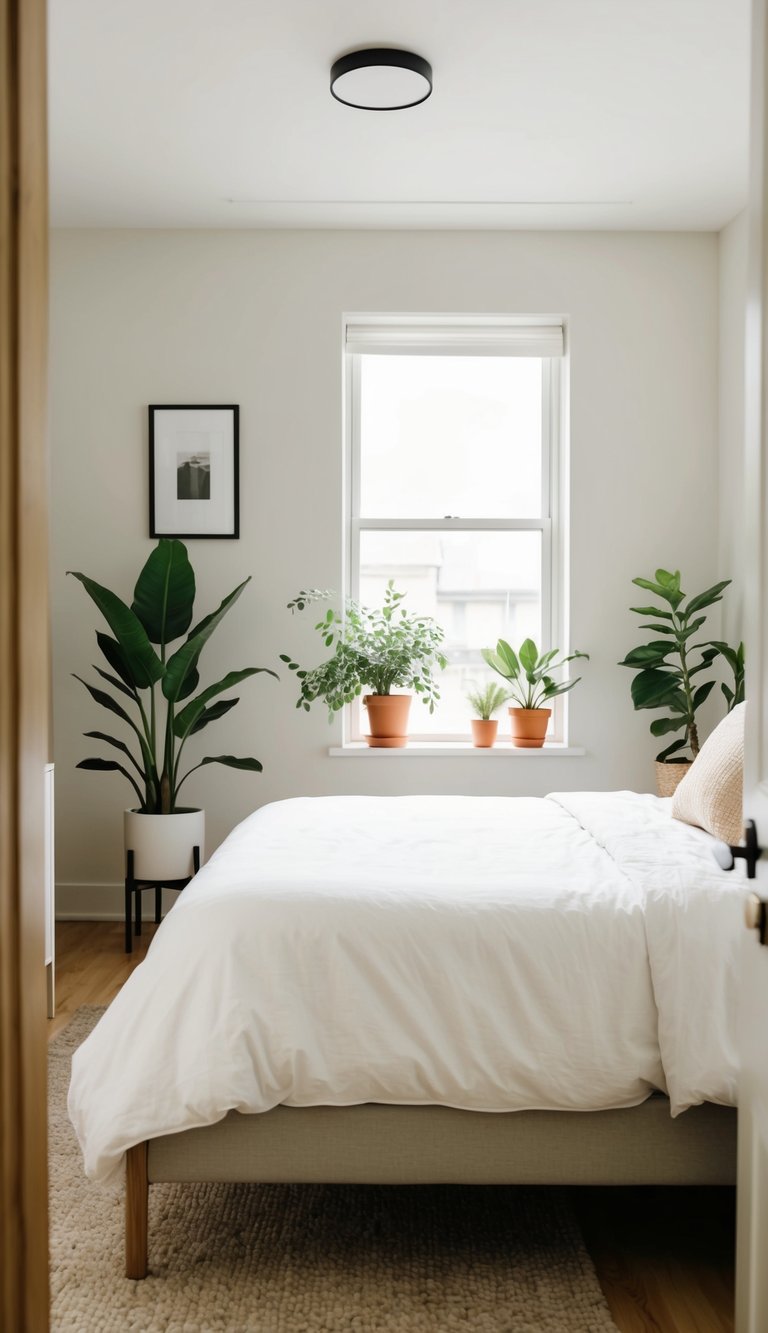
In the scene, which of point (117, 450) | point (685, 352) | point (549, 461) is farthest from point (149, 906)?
point (685, 352)

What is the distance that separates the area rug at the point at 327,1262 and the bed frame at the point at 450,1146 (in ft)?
0.65

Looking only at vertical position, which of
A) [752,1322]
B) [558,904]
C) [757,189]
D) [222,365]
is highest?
[222,365]

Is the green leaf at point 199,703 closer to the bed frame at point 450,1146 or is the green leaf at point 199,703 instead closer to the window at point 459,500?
the window at point 459,500

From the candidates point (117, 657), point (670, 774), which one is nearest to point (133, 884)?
point (117, 657)

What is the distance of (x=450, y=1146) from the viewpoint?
6.11 ft

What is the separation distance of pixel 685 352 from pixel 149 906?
3.20 metres

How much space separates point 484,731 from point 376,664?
567 millimetres

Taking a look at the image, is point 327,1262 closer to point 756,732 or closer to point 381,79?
point 756,732

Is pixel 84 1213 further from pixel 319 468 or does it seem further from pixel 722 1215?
pixel 319 468

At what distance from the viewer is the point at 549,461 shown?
4.45 meters

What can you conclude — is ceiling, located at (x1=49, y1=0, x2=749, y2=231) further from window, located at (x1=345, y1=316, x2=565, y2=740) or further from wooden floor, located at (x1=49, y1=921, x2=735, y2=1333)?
wooden floor, located at (x1=49, y1=921, x2=735, y2=1333)

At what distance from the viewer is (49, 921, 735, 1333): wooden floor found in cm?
180

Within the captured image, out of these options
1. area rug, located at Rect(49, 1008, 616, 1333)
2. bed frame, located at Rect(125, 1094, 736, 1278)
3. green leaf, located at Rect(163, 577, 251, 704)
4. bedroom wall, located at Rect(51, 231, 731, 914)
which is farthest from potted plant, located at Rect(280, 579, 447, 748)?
bed frame, located at Rect(125, 1094, 736, 1278)

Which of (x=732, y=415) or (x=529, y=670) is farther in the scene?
(x=529, y=670)
